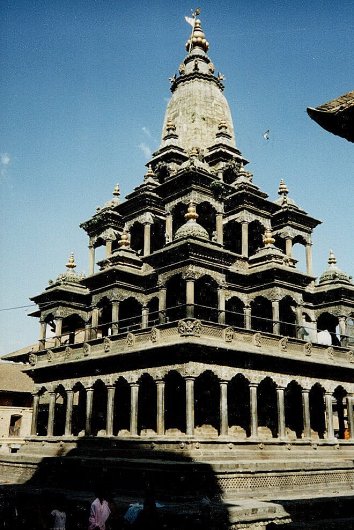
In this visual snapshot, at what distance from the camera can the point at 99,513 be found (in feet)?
33.3

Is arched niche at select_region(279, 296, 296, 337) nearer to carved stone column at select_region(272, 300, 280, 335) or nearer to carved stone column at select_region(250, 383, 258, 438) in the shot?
carved stone column at select_region(272, 300, 280, 335)

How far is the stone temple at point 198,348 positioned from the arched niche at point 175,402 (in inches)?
3.1

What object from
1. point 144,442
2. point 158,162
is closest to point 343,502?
point 144,442

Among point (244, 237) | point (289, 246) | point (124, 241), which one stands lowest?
point (124, 241)

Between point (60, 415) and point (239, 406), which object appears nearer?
point (239, 406)

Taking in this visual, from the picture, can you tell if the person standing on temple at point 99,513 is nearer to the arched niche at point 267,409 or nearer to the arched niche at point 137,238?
the arched niche at point 267,409

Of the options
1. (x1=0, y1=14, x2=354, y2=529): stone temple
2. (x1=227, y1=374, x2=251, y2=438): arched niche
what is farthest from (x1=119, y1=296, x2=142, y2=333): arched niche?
(x1=227, y1=374, x2=251, y2=438): arched niche

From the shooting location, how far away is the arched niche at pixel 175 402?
28.1 m

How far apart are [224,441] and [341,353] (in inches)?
400

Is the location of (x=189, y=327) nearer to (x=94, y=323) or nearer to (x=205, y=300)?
(x=205, y=300)

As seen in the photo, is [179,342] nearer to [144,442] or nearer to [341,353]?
[144,442]

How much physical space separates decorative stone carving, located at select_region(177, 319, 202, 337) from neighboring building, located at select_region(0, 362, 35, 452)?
24461mm

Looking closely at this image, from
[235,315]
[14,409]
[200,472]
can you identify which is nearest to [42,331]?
[235,315]

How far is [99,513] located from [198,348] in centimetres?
1485
